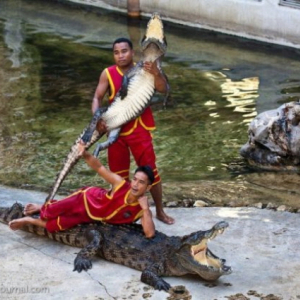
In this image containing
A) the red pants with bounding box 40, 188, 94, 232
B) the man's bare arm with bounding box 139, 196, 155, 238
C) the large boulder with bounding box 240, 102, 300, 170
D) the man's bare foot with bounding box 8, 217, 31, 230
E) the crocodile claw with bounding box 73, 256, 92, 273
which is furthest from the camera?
the large boulder with bounding box 240, 102, 300, 170

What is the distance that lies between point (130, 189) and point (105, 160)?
2922 millimetres

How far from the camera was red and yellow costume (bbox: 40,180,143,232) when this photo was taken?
19.1 feet

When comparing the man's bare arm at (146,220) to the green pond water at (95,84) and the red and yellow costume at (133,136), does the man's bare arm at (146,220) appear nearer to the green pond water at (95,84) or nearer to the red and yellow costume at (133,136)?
the red and yellow costume at (133,136)

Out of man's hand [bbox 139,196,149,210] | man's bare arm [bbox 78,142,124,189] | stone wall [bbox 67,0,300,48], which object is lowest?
man's hand [bbox 139,196,149,210]

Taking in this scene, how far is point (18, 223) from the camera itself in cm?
621

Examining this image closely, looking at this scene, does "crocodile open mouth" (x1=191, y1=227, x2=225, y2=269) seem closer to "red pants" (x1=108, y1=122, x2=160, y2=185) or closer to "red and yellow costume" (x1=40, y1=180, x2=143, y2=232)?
"red and yellow costume" (x1=40, y1=180, x2=143, y2=232)

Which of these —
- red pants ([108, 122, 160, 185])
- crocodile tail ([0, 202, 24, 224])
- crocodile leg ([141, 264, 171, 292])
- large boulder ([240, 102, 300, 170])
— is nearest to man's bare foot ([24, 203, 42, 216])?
crocodile tail ([0, 202, 24, 224])

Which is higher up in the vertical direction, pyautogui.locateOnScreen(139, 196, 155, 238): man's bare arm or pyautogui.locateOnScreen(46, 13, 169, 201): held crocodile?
pyautogui.locateOnScreen(46, 13, 169, 201): held crocodile

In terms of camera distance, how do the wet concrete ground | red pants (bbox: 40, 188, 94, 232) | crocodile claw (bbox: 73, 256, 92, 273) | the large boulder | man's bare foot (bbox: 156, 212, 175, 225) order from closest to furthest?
1. the wet concrete ground
2. crocodile claw (bbox: 73, 256, 92, 273)
3. red pants (bbox: 40, 188, 94, 232)
4. man's bare foot (bbox: 156, 212, 175, 225)
5. the large boulder

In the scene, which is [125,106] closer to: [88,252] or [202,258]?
[88,252]

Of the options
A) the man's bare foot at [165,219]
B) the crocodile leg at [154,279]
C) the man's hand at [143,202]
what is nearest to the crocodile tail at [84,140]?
the man's hand at [143,202]

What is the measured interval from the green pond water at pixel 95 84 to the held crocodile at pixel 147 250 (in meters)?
1.91

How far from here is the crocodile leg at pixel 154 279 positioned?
5.32m

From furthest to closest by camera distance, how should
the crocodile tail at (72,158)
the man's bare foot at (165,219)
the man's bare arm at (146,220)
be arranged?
the man's bare foot at (165,219) → the crocodile tail at (72,158) → the man's bare arm at (146,220)
